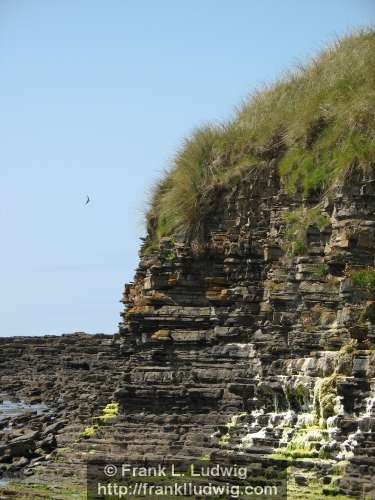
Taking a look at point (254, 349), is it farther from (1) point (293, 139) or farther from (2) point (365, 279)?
(1) point (293, 139)

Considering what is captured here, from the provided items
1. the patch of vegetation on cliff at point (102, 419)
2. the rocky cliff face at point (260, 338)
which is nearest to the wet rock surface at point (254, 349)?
the rocky cliff face at point (260, 338)

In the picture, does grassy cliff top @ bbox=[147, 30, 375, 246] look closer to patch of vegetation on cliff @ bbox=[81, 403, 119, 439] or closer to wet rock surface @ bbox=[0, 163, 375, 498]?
wet rock surface @ bbox=[0, 163, 375, 498]

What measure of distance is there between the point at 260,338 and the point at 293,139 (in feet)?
18.9

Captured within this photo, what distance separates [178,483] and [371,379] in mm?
5578

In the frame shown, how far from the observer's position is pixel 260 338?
3909cm

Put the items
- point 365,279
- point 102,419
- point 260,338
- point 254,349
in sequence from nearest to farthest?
point 365,279 < point 260,338 < point 254,349 < point 102,419

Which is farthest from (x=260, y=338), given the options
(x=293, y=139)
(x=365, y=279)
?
→ (x=293, y=139)

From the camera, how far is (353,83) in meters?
40.5

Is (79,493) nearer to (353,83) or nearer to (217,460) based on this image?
(217,460)

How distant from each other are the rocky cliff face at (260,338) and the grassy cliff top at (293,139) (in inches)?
22.2

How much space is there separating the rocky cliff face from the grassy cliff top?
56 cm

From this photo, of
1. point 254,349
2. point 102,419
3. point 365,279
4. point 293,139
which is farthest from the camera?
point 102,419

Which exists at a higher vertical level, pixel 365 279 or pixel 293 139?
pixel 293 139

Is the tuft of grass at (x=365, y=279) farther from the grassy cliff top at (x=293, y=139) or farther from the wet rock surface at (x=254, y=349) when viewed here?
the grassy cliff top at (x=293, y=139)
